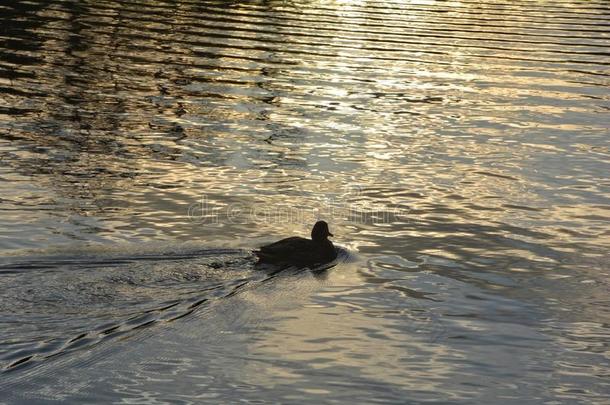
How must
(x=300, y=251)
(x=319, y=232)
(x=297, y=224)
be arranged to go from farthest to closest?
(x=297, y=224) < (x=319, y=232) < (x=300, y=251)

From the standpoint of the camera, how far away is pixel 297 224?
59.8 feet

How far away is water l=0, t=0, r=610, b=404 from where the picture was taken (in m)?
12.4

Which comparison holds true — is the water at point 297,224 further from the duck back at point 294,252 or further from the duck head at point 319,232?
the duck head at point 319,232

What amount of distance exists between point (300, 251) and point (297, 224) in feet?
8.50

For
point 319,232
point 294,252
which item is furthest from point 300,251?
point 319,232

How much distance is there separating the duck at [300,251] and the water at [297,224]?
20 cm

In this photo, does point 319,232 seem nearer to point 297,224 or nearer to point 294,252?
point 294,252

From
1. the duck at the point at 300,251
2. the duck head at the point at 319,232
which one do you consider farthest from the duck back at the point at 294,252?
the duck head at the point at 319,232

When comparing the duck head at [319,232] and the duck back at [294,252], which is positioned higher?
the duck head at [319,232]

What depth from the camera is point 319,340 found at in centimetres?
1327

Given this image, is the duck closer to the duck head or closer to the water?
the duck head

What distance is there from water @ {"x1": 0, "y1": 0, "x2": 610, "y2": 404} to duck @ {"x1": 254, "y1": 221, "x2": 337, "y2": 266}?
0.20 m

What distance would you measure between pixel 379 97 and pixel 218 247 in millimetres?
15187

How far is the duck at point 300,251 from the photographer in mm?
15422
